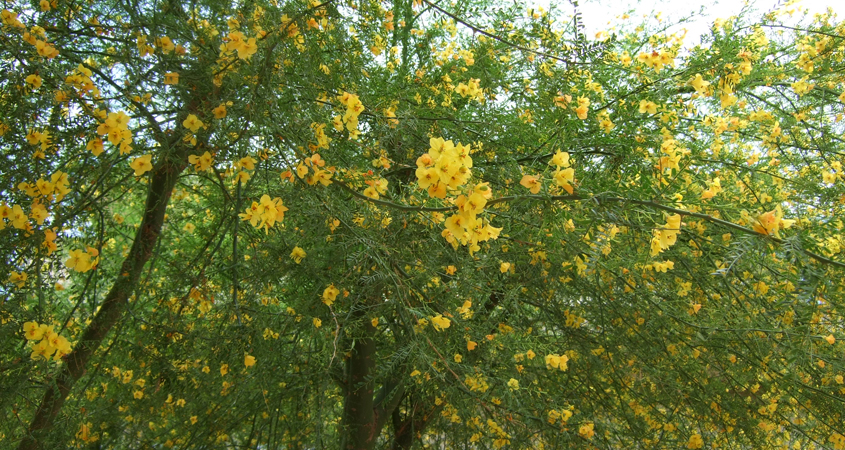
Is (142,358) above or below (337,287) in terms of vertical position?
below

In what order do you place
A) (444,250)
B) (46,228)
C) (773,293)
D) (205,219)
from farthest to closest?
(205,219) < (773,293) < (444,250) < (46,228)

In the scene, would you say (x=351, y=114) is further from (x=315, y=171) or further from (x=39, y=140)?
(x=39, y=140)

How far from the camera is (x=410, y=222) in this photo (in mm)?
2156

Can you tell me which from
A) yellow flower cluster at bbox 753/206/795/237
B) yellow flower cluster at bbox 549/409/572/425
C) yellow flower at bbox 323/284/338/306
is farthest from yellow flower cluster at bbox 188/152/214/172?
yellow flower cluster at bbox 549/409/572/425

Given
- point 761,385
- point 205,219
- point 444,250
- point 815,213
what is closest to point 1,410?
point 444,250

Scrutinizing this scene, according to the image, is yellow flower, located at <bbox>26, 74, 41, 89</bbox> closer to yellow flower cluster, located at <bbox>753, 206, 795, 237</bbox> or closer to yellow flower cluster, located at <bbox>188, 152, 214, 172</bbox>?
yellow flower cluster, located at <bbox>188, 152, 214, 172</bbox>

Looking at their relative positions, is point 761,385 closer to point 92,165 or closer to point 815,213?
point 815,213

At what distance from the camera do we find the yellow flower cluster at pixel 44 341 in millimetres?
1456

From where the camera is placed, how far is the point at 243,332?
2217 mm

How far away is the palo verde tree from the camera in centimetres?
158

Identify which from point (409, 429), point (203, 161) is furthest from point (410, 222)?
point (409, 429)

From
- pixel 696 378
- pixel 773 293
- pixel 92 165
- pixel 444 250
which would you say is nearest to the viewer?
pixel 92 165

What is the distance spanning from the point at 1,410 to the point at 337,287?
1127mm

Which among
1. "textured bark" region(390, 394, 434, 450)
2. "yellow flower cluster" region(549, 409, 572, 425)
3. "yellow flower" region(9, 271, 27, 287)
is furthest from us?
"textured bark" region(390, 394, 434, 450)
